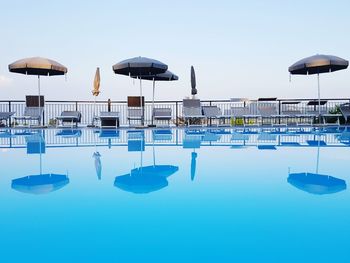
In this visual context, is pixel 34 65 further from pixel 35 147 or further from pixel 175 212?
pixel 175 212

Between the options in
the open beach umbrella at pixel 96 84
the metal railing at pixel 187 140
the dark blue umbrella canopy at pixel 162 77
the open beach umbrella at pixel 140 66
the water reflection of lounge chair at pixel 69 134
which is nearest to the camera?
the metal railing at pixel 187 140

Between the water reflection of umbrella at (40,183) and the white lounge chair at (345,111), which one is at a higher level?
the white lounge chair at (345,111)

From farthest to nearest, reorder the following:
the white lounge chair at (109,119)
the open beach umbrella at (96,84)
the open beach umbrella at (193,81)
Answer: the open beach umbrella at (193,81)
the open beach umbrella at (96,84)
the white lounge chair at (109,119)

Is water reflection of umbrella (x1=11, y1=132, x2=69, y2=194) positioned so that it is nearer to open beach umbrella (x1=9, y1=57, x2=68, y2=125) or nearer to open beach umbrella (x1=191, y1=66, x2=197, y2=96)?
open beach umbrella (x1=9, y1=57, x2=68, y2=125)

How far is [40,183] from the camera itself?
262 centimetres

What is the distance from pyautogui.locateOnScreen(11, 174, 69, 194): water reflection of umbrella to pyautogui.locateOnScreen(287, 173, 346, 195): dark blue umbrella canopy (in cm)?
197

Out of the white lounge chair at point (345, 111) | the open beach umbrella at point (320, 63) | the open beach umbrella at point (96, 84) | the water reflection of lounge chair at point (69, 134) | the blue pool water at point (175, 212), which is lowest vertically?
the blue pool water at point (175, 212)

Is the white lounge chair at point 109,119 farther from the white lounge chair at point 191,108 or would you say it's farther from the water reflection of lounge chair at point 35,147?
the water reflection of lounge chair at point 35,147

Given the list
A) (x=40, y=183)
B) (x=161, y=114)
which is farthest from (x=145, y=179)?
(x=161, y=114)

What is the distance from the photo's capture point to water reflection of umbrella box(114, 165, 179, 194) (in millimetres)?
2443

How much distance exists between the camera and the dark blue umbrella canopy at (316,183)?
7.74 ft

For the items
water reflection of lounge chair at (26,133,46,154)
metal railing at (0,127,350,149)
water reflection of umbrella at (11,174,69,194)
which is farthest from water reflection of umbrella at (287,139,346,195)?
water reflection of lounge chair at (26,133,46,154)

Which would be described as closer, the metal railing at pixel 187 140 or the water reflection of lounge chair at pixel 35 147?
the water reflection of lounge chair at pixel 35 147

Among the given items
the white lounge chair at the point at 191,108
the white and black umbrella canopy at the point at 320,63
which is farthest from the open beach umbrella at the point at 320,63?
the white lounge chair at the point at 191,108
